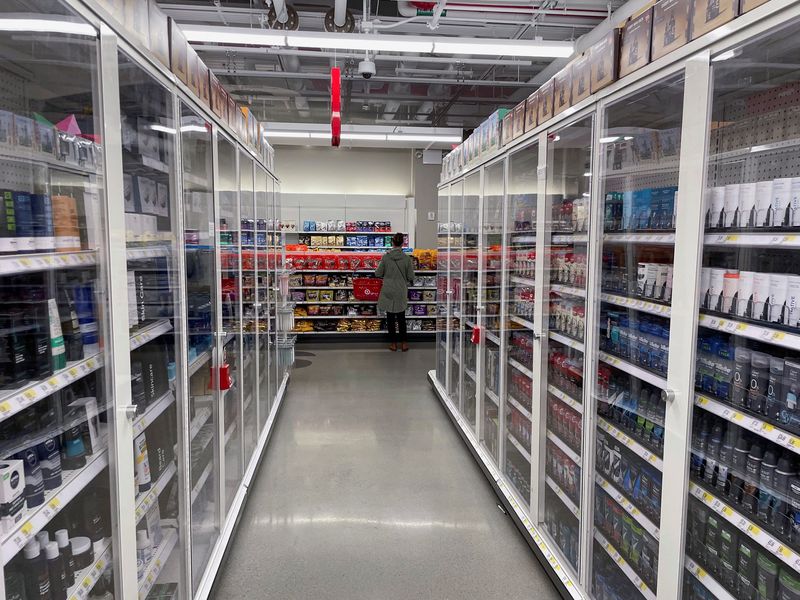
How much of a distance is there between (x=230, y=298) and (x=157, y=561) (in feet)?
5.27

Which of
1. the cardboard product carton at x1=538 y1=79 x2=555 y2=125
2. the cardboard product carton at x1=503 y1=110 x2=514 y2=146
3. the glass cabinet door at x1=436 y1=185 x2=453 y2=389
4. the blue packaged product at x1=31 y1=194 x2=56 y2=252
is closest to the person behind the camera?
the blue packaged product at x1=31 y1=194 x2=56 y2=252

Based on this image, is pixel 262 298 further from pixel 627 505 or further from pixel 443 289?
pixel 627 505

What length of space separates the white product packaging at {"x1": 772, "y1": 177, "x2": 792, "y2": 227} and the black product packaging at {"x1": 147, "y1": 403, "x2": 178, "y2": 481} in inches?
96.9

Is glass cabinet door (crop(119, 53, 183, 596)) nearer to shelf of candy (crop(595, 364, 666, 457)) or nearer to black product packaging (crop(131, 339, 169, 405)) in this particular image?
black product packaging (crop(131, 339, 169, 405))

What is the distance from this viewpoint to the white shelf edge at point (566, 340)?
2.84 metres

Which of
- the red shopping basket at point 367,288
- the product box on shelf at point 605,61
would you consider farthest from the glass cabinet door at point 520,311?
the red shopping basket at point 367,288

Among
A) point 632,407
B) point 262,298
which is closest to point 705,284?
point 632,407

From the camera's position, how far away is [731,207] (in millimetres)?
1893

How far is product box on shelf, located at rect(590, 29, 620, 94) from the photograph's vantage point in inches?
92.4

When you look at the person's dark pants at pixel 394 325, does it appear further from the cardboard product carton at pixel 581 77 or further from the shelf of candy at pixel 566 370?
the cardboard product carton at pixel 581 77

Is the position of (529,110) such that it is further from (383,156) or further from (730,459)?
(383,156)

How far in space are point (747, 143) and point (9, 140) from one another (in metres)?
2.50

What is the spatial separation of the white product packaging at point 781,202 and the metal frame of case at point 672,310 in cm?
21

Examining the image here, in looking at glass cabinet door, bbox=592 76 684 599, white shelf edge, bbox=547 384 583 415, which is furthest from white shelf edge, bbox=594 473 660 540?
white shelf edge, bbox=547 384 583 415
